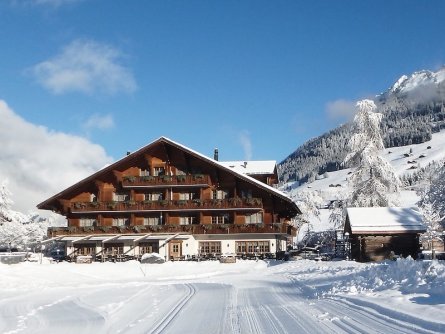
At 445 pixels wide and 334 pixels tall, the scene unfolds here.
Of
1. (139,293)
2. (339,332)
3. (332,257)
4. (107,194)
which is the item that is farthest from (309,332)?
(107,194)

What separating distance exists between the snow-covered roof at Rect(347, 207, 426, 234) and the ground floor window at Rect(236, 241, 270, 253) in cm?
872

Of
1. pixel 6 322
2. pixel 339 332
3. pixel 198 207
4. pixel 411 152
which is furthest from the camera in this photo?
pixel 411 152

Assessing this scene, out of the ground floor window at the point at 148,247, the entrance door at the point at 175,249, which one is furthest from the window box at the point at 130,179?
the entrance door at the point at 175,249

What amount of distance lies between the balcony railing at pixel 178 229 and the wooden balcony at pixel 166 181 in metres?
3.85

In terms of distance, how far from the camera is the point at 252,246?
47.4 metres

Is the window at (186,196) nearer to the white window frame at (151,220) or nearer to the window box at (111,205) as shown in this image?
the white window frame at (151,220)

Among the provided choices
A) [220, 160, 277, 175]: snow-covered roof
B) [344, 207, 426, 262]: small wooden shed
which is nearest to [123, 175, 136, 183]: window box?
[220, 160, 277, 175]: snow-covered roof

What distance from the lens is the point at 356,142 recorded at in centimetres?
5034

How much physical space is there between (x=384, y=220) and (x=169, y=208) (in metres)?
19.0

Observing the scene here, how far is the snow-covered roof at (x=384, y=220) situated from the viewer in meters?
40.1

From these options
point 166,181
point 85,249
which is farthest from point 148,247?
point 166,181

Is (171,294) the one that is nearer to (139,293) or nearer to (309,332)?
(139,293)

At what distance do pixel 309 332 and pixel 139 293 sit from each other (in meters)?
12.2

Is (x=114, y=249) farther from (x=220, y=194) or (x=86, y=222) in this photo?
(x=220, y=194)
